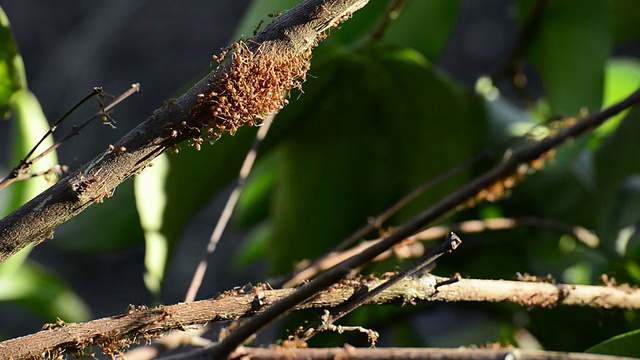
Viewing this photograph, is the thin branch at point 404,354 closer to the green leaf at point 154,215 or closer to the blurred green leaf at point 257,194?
the green leaf at point 154,215

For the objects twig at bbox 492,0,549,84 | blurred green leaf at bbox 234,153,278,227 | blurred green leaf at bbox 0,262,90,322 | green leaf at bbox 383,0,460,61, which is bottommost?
blurred green leaf at bbox 0,262,90,322

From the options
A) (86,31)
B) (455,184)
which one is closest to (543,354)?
(455,184)

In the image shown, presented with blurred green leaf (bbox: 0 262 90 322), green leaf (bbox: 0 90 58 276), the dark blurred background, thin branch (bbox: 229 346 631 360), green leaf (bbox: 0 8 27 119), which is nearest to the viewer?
thin branch (bbox: 229 346 631 360)

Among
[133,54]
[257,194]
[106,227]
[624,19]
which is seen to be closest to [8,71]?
[106,227]

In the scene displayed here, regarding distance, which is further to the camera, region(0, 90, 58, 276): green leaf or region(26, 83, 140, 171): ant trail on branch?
region(0, 90, 58, 276): green leaf

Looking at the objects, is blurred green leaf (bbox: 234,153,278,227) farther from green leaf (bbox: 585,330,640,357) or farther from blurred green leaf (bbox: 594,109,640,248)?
green leaf (bbox: 585,330,640,357)

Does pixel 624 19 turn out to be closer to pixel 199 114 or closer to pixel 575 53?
pixel 575 53

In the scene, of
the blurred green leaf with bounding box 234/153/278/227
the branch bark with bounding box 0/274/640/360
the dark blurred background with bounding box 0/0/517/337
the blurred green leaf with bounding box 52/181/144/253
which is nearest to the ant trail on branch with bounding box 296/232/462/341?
the branch bark with bounding box 0/274/640/360

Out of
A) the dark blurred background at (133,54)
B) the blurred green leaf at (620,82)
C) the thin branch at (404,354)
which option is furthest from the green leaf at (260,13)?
the dark blurred background at (133,54)

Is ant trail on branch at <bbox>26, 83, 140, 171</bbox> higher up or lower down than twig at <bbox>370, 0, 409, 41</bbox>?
lower down
